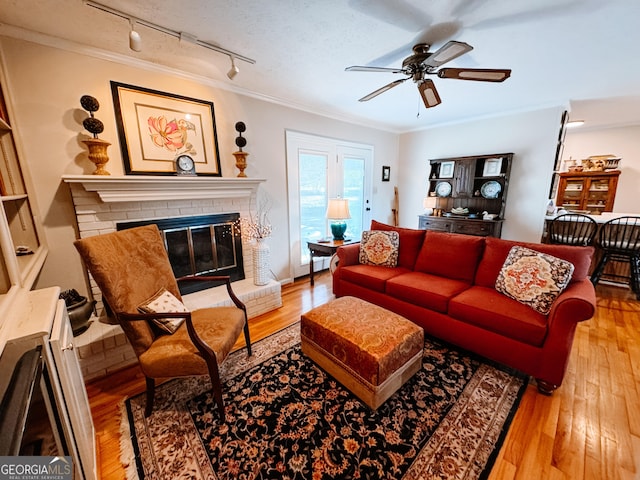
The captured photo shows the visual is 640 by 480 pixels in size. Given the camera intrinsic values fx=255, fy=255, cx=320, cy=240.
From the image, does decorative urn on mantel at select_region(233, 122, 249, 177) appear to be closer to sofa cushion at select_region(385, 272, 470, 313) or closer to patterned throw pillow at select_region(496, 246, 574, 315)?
sofa cushion at select_region(385, 272, 470, 313)

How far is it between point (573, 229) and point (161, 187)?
4.93 metres

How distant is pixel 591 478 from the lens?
47.7 inches

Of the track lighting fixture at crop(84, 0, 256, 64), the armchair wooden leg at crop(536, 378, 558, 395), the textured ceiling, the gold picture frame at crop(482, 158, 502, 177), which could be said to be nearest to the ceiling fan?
the textured ceiling

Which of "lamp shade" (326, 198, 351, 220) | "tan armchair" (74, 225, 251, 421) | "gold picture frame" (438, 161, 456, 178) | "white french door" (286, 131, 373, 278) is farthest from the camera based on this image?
"gold picture frame" (438, 161, 456, 178)

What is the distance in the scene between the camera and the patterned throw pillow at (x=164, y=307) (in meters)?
1.60

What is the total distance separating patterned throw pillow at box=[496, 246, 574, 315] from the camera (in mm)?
1809

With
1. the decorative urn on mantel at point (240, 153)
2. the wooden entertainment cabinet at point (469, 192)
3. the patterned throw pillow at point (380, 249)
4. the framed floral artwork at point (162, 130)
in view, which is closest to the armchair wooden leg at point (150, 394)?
the framed floral artwork at point (162, 130)

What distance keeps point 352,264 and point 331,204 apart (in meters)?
0.89

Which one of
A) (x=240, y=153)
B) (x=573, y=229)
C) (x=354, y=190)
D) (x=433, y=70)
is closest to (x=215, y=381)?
(x=240, y=153)

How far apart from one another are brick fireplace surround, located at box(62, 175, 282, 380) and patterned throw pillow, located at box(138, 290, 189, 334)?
0.62m

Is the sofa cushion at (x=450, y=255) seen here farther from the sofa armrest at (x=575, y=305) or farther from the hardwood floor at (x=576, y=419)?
the hardwood floor at (x=576, y=419)

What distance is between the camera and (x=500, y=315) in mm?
1810

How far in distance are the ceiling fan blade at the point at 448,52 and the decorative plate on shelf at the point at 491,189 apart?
113 inches

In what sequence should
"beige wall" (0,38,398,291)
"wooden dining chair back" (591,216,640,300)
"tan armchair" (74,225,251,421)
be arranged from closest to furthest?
"tan armchair" (74,225,251,421) → "beige wall" (0,38,398,291) → "wooden dining chair back" (591,216,640,300)
